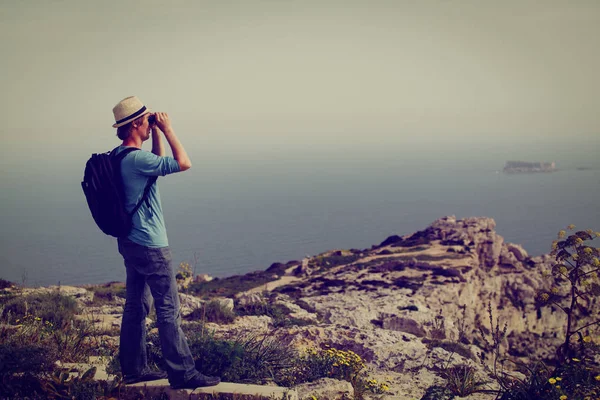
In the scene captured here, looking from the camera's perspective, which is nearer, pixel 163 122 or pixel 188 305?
pixel 163 122

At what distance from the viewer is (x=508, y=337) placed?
19.5 metres

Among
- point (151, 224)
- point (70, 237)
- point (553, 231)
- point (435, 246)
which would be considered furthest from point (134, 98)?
point (553, 231)

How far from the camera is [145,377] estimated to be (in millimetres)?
5031

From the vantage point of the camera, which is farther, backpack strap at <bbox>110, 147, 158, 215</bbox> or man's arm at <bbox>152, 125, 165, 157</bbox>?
man's arm at <bbox>152, 125, 165, 157</bbox>

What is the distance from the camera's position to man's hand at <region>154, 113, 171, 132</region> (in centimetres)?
485

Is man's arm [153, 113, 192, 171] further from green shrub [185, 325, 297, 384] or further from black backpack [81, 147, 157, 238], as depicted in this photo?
green shrub [185, 325, 297, 384]

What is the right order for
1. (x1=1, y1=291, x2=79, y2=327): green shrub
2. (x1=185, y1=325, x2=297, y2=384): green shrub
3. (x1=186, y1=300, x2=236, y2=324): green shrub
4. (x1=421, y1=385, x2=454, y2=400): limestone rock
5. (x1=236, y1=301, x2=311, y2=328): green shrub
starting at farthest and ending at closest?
1. (x1=236, y1=301, x2=311, y2=328): green shrub
2. (x1=186, y1=300, x2=236, y2=324): green shrub
3. (x1=1, y1=291, x2=79, y2=327): green shrub
4. (x1=421, y1=385, x2=454, y2=400): limestone rock
5. (x1=185, y1=325, x2=297, y2=384): green shrub

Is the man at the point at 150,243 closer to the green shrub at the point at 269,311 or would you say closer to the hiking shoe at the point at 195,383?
the hiking shoe at the point at 195,383

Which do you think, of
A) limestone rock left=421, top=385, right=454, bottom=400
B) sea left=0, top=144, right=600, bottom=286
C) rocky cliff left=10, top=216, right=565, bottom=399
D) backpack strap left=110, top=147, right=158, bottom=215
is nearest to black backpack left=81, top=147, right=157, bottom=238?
backpack strap left=110, top=147, right=158, bottom=215

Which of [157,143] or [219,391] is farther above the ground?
[157,143]

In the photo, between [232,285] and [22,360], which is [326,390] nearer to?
[22,360]

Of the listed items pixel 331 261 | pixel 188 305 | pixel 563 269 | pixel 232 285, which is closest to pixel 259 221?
pixel 331 261

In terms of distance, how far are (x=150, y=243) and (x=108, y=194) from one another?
2.04ft

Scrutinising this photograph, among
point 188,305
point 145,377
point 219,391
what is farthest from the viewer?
point 188,305
